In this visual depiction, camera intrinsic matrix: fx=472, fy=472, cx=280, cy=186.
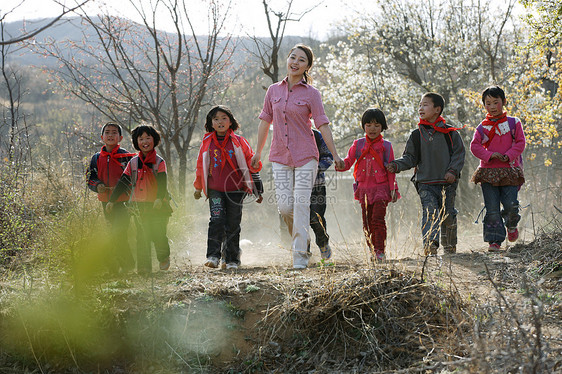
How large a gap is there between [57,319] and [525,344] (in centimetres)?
262

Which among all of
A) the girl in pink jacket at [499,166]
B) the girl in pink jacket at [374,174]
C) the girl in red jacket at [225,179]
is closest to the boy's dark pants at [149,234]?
the girl in red jacket at [225,179]

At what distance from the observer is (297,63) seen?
425 centimetres

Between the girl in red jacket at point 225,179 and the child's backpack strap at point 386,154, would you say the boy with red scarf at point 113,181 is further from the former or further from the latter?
the child's backpack strap at point 386,154

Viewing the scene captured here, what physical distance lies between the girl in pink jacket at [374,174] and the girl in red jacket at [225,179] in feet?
3.56

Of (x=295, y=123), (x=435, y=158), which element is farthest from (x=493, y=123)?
(x=295, y=123)

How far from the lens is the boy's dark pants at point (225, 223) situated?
466 centimetres

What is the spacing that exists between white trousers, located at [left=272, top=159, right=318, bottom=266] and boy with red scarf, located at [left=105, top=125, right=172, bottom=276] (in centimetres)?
124

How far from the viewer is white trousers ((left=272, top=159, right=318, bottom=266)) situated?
417 cm

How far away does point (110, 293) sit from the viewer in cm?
324

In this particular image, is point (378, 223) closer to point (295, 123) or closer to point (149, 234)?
point (295, 123)

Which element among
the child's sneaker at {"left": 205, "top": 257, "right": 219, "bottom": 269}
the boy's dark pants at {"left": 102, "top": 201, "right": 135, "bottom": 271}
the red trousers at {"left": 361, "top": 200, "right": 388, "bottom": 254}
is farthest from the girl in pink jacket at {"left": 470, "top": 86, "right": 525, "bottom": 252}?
the boy's dark pants at {"left": 102, "top": 201, "right": 135, "bottom": 271}

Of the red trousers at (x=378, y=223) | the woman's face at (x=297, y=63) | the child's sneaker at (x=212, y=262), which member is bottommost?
the child's sneaker at (x=212, y=262)

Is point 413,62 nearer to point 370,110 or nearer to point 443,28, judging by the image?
point 443,28

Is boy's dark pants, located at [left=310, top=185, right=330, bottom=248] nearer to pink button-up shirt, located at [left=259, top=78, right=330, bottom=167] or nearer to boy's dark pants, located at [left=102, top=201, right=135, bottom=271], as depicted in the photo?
pink button-up shirt, located at [left=259, top=78, right=330, bottom=167]
